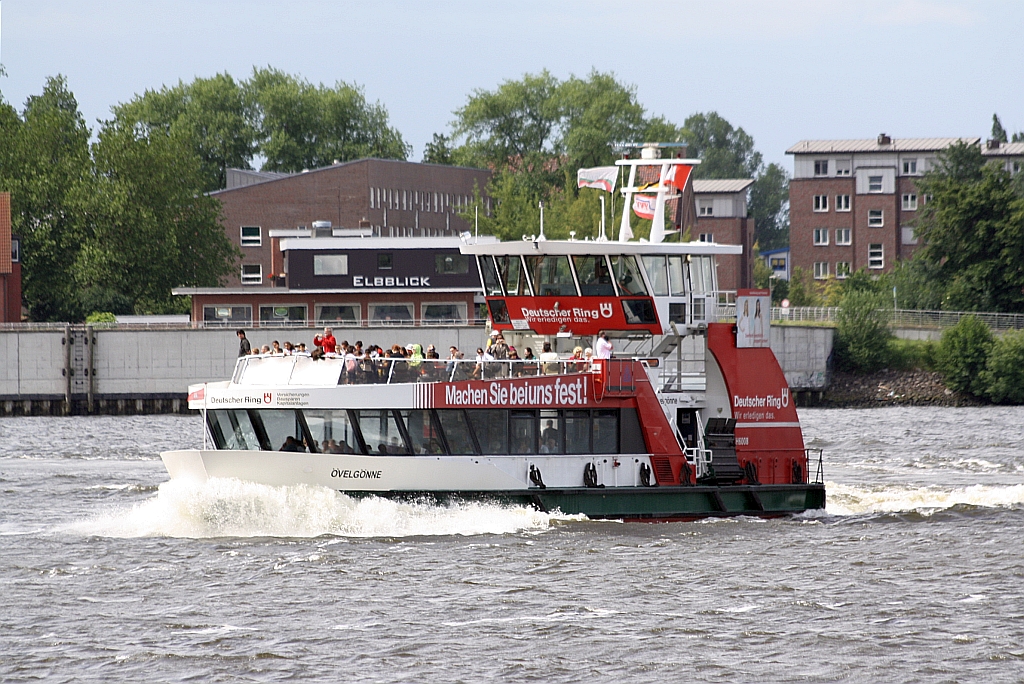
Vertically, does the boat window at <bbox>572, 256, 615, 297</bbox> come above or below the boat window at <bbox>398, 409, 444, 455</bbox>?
above

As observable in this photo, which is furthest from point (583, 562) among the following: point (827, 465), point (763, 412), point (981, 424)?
point (981, 424)

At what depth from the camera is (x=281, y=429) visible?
2791 centimetres

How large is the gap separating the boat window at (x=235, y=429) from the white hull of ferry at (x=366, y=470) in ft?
2.11

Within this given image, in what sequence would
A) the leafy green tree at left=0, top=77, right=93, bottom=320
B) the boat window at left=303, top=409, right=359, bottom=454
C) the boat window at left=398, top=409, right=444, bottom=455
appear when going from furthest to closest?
the leafy green tree at left=0, top=77, right=93, bottom=320
the boat window at left=398, top=409, right=444, bottom=455
the boat window at left=303, top=409, right=359, bottom=454

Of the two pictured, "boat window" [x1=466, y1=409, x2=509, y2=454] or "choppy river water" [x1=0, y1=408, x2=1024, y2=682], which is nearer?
"choppy river water" [x1=0, y1=408, x2=1024, y2=682]

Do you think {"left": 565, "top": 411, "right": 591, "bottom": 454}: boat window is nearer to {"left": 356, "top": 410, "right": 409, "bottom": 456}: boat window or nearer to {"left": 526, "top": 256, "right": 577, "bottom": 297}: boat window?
{"left": 526, "top": 256, "right": 577, "bottom": 297}: boat window

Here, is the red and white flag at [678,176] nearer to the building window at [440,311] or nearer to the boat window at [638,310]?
the boat window at [638,310]

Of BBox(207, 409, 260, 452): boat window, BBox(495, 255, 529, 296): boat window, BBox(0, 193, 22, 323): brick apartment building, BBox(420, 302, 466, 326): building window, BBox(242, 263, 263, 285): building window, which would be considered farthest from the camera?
BBox(242, 263, 263, 285): building window

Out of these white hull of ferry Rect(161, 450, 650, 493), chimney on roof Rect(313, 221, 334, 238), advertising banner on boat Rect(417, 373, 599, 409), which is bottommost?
white hull of ferry Rect(161, 450, 650, 493)

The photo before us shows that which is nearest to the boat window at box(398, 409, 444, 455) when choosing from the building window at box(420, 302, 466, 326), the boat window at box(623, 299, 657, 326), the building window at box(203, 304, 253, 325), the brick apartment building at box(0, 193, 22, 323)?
the boat window at box(623, 299, 657, 326)

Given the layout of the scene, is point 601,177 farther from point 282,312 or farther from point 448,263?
point 282,312

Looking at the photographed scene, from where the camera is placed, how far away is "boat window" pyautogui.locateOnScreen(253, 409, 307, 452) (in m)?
27.8

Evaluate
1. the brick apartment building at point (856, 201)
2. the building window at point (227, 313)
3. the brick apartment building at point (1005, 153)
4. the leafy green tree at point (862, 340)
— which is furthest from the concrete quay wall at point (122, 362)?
the brick apartment building at point (1005, 153)

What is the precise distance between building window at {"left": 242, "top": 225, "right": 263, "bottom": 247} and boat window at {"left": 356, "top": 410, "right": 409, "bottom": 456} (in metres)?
80.3
